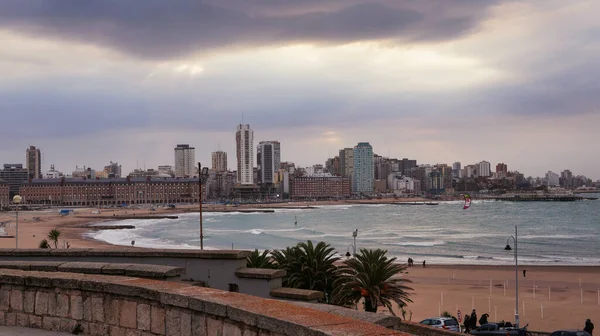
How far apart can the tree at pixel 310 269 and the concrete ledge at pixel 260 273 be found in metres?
9.41

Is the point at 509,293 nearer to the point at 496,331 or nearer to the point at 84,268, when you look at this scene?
the point at 496,331

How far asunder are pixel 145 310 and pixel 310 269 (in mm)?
14048

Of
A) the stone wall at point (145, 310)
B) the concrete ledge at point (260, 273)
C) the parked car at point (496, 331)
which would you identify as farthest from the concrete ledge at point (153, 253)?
the parked car at point (496, 331)

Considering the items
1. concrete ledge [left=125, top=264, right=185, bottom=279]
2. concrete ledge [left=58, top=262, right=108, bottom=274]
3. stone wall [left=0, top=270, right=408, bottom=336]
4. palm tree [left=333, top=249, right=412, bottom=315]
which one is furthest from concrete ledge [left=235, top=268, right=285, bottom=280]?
palm tree [left=333, top=249, right=412, bottom=315]

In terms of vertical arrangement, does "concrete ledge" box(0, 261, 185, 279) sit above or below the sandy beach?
above

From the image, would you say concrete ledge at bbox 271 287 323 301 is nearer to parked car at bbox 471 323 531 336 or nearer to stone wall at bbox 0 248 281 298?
stone wall at bbox 0 248 281 298

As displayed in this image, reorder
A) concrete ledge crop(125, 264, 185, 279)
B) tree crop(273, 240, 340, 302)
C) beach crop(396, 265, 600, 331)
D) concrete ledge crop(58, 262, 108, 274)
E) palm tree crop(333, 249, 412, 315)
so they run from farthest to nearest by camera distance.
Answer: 1. beach crop(396, 265, 600, 331)
2. tree crop(273, 240, 340, 302)
3. palm tree crop(333, 249, 412, 315)
4. concrete ledge crop(58, 262, 108, 274)
5. concrete ledge crop(125, 264, 185, 279)

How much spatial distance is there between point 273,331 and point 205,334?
1.11 meters

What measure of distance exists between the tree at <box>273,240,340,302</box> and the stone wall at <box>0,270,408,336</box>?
12.8m

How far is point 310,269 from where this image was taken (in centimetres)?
1978

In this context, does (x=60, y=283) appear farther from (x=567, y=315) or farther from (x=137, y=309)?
(x=567, y=315)

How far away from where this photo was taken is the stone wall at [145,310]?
4500mm

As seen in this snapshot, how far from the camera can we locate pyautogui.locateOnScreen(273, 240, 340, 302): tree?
19.7 meters

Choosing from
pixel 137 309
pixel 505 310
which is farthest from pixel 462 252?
pixel 137 309
